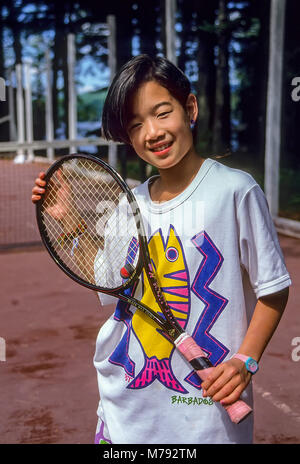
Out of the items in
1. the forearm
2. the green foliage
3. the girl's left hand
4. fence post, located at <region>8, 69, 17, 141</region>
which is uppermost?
the forearm

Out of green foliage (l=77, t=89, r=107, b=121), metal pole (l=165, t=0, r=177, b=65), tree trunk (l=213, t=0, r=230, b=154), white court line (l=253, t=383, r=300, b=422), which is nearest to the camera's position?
white court line (l=253, t=383, r=300, b=422)

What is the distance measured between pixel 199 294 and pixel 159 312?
0.15 meters

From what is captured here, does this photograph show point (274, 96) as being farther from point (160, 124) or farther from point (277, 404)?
point (160, 124)

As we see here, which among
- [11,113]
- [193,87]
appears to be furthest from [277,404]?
[11,113]

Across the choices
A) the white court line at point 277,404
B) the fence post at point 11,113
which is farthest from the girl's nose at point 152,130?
the fence post at point 11,113

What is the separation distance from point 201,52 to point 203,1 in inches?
60.7

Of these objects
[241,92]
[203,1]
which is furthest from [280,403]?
[241,92]

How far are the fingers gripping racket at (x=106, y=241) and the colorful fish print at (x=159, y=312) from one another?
24 millimetres

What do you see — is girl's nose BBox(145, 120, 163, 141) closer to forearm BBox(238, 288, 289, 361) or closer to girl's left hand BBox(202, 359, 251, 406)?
forearm BBox(238, 288, 289, 361)

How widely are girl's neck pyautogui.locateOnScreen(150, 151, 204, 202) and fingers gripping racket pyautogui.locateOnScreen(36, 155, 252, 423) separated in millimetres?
104

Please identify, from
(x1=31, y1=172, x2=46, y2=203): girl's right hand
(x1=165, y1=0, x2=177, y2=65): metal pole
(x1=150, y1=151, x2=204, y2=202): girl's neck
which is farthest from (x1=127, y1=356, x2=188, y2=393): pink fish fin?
(x1=165, y1=0, x2=177, y2=65): metal pole

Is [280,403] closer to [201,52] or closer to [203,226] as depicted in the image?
[203,226]

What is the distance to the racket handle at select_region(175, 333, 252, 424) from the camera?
163 centimetres
